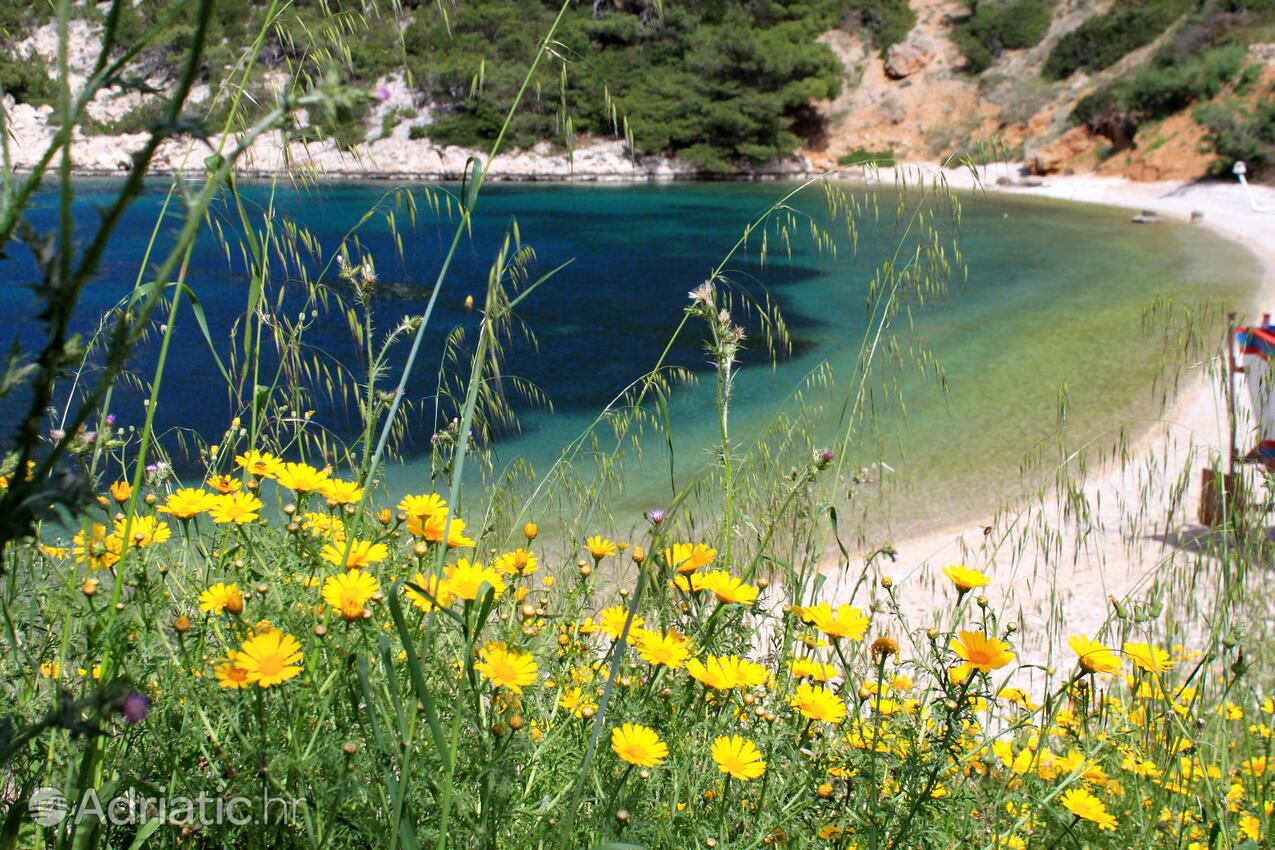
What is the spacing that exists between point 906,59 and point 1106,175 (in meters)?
14.4

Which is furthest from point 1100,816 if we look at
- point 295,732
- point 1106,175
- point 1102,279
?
point 1106,175

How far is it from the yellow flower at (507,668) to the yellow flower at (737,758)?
287 mm

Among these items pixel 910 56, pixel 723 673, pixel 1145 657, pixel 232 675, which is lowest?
pixel 1145 657

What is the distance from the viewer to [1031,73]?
38875mm

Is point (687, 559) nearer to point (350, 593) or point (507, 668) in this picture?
point (507, 668)

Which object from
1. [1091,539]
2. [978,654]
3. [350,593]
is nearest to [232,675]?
[350,593]

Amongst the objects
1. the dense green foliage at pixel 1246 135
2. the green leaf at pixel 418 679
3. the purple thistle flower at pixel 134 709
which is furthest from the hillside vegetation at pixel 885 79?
the purple thistle flower at pixel 134 709

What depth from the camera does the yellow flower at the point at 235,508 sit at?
1.37 m

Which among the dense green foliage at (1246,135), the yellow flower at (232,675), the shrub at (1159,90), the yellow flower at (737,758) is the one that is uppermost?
the shrub at (1159,90)

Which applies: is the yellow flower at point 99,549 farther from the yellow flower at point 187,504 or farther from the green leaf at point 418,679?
the green leaf at point 418,679

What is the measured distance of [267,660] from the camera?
3.53ft

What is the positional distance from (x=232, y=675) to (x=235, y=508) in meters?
0.42

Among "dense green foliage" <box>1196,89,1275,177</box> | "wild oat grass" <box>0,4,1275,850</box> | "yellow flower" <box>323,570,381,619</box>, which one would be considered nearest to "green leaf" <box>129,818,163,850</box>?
"wild oat grass" <box>0,4,1275,850</box>

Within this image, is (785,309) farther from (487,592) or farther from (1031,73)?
(1031,73)
